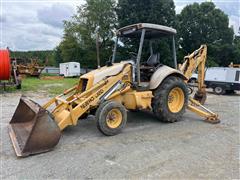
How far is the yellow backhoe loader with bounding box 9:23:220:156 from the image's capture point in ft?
13.2

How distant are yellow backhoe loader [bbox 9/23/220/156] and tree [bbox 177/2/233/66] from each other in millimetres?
25208

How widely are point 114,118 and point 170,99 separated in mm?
1869

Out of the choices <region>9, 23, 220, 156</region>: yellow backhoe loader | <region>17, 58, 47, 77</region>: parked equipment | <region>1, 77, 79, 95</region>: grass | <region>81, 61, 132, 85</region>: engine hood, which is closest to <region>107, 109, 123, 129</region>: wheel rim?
<region>9, 23, 220, 156</region>: yellow backhoe loader

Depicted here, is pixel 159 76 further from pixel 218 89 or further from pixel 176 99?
pixel 218 89

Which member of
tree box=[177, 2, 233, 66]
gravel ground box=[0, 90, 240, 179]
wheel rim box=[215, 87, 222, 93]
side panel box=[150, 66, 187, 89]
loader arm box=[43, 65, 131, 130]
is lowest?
gravel ground box=[0, 90, 240, 179]

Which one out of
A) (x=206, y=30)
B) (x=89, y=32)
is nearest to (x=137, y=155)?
(x=206, y=30)

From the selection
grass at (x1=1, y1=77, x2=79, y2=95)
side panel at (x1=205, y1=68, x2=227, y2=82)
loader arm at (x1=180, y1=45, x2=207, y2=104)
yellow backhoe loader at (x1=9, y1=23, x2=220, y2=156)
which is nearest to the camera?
yellow backhoe loader at (x1=9, y1=23, x2=220, y2=156)

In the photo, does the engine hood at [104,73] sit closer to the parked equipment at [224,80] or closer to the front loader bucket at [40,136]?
the front loader bucket at [40,136]

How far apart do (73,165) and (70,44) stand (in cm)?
3147

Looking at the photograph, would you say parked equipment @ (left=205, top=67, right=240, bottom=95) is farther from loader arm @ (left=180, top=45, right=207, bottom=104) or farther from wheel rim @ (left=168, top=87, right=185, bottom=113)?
wheel rim @ (left=168, top=87, right=185, bottom=113)

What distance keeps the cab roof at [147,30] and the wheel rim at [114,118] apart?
2132 mm

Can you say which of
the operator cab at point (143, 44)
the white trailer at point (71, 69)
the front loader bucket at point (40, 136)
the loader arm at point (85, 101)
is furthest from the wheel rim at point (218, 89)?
the white trailer at point (71, 69)

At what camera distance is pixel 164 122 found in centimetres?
603

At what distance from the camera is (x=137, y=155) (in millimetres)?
3967
